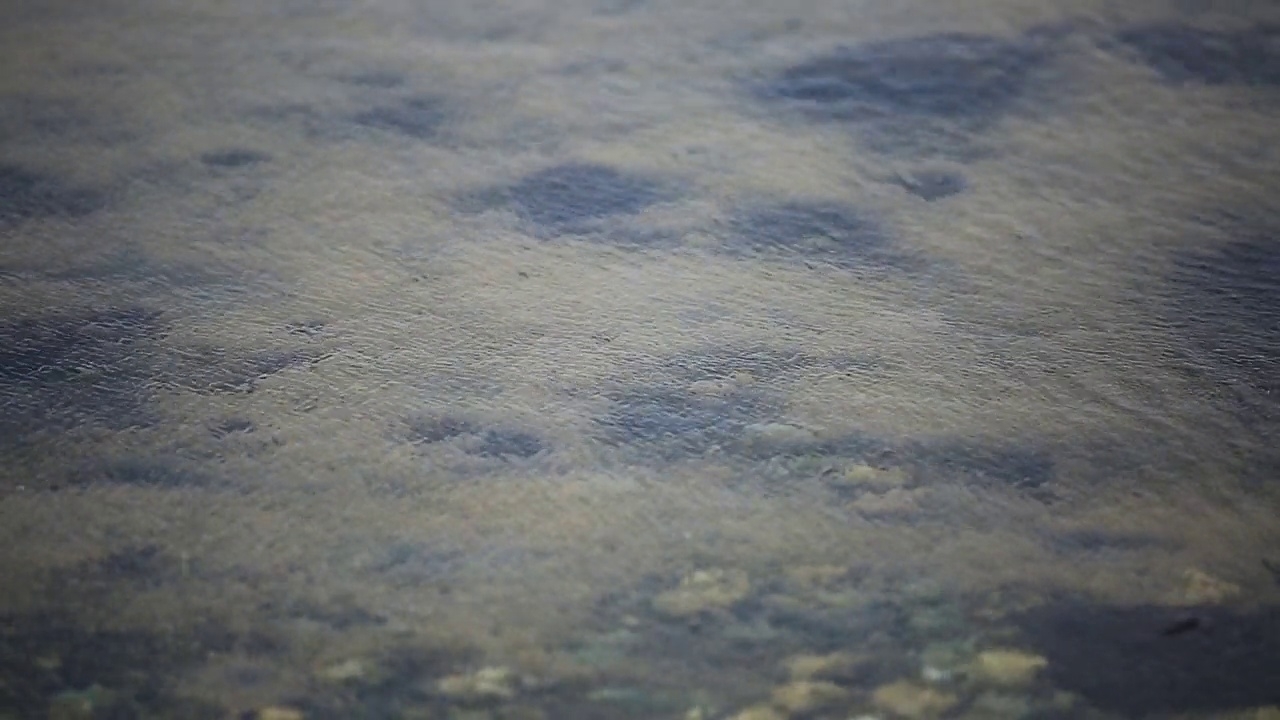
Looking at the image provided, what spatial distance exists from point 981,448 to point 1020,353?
0.20 m

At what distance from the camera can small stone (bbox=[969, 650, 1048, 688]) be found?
1.07 meters

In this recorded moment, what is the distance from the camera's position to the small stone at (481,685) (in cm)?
106

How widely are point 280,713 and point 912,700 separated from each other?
515mm

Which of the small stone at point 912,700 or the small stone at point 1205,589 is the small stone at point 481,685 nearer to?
the small stone at point 912,700

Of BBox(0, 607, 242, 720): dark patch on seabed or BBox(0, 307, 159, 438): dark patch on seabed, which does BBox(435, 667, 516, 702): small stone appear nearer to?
BBox(0, 607, 242, 720): dark patch on seabed

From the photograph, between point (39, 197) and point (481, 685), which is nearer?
point (481, 685)

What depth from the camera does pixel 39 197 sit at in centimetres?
183

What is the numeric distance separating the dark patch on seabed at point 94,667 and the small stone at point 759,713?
42cm

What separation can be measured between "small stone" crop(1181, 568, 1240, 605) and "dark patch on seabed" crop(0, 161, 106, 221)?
1471mm

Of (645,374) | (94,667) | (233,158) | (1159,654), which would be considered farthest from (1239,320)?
(233,158)

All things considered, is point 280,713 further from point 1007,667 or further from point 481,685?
point 1007,667

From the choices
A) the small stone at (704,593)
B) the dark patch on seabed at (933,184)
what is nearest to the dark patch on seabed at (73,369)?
the small stone at (704,593)

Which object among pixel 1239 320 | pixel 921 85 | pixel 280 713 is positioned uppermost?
pixel 921 85

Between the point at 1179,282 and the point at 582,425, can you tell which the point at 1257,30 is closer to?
the point at 1179,282
